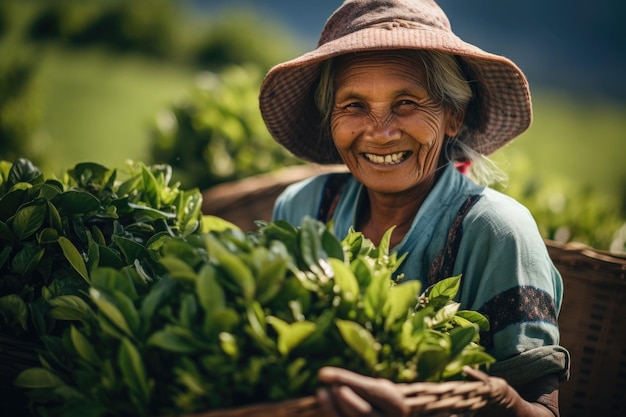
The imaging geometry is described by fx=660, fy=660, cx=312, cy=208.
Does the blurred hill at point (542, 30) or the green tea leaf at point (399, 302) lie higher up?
the blurred hill at point (542, 30)

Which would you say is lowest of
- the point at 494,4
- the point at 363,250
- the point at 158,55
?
the point at 363,250

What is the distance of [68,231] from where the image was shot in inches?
71.1

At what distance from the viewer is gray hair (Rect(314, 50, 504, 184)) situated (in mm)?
2064

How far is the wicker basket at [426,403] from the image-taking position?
1208 millimetres

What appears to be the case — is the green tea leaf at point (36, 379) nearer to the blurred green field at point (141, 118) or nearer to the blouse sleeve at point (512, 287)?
the blouse sleeve at point (512, 287)

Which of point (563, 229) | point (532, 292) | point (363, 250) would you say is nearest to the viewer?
point (363, 250)

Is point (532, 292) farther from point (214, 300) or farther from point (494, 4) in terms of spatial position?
point (494, 4)

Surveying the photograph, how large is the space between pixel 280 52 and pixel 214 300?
424 inches

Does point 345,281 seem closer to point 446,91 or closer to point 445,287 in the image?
point 445,287

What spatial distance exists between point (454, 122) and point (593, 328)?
864 millimetres

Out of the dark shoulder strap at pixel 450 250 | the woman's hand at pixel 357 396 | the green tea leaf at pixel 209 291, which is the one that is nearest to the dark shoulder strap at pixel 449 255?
the dark shoulder strap at pixel 450 250

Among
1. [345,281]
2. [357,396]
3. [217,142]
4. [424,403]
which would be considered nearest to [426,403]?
[424,403]

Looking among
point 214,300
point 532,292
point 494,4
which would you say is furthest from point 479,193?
point 494,4

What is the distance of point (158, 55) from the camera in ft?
37.3
